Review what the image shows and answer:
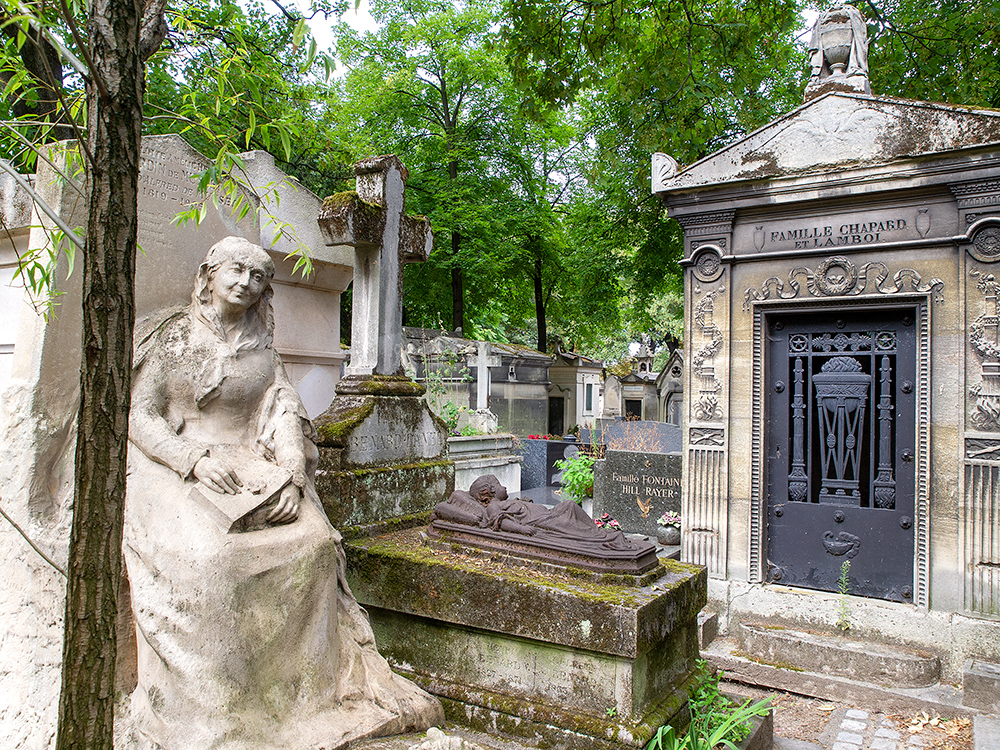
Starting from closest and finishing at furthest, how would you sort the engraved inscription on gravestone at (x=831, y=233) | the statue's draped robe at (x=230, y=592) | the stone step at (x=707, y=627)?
the statue's draped robe at (x=230, y=592)
the engraved inscription on gravestone at (x=831, y=233)
the stone step at (x=707, y=627)

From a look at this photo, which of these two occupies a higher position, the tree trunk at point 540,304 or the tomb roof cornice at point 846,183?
the tree trunk at point 540,304

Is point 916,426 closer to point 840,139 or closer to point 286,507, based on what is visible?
point 840,139

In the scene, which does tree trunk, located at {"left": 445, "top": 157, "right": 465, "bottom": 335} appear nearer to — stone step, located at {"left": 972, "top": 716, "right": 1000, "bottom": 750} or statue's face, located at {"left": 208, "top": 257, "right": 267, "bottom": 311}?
stone step, located at {"left": 972, "top": 716, "right": 1000, "bottom": 750}

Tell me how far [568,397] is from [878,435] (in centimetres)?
1559

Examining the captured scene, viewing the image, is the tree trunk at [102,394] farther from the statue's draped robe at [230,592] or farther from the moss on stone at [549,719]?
the moss on stone at [549,719]

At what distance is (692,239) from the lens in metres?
6.07

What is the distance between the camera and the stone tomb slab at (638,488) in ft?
25.7

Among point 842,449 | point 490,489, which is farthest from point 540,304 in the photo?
point 490,489

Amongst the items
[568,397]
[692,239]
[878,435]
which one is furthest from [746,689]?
[568,397]

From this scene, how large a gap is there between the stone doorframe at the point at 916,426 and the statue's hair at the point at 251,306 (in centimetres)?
415

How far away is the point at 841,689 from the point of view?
4.75m

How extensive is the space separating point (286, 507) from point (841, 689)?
411cm

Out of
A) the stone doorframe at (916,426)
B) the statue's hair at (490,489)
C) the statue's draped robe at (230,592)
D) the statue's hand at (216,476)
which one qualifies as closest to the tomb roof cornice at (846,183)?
the stone doorframe at (916,426)

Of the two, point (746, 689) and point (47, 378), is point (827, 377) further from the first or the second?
point (47, 378)
